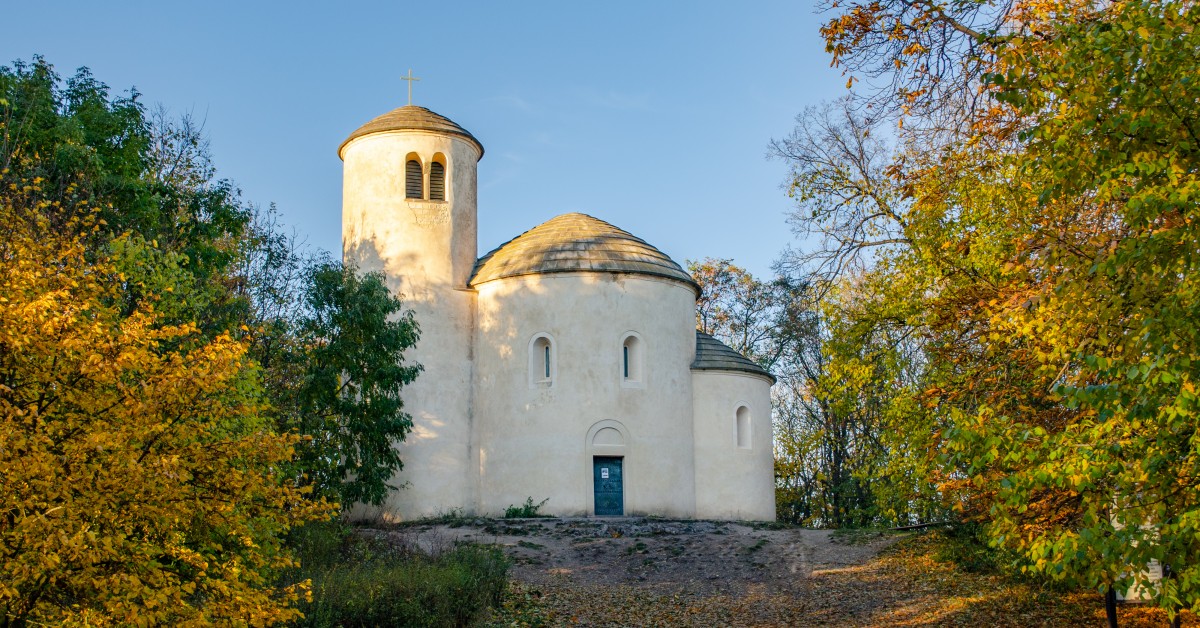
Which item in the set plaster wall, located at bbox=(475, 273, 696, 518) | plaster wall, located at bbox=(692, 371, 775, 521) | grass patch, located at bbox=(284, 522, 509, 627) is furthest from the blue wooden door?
grass patch, located at bbox=(284, 522, 509, 627)

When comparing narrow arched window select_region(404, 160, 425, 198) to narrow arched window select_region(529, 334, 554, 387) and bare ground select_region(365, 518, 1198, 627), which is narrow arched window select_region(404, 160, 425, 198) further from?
bare ground select_region(365, 518, 1198, 627)

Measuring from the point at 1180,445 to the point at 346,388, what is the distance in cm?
1840

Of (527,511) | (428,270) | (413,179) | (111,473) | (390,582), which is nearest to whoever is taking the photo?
(111,473)

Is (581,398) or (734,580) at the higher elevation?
(581,398)

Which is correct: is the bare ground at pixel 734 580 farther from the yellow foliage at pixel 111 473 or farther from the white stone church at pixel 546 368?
the yellow foliage at pixel 111 473

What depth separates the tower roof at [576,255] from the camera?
27109 millimetres

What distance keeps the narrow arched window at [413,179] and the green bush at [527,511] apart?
8.59 metres

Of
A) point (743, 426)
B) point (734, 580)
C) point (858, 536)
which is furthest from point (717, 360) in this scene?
point (734, 580)

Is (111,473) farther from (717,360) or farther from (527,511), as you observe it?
(717,360)

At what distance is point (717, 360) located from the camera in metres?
28.0

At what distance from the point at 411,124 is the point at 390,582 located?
15.9m

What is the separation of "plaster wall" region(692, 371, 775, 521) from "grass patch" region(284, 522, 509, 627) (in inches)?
348

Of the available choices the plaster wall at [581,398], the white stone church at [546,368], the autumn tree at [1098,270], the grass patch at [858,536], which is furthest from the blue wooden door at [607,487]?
the autumn tree at [1098,270]

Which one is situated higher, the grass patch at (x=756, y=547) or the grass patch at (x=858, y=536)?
the grass patch at (x=858, y=536)
